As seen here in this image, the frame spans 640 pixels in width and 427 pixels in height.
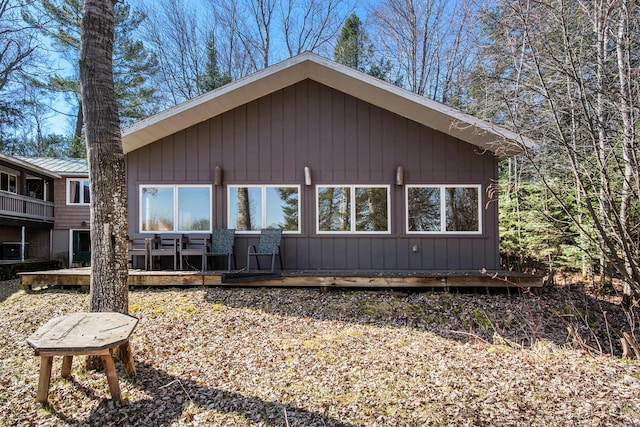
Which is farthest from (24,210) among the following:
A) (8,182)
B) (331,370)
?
(331,370)

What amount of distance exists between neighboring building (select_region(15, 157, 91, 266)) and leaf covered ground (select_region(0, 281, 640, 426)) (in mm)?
9453

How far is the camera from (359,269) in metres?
7.12

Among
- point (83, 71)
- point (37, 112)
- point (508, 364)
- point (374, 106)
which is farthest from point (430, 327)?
point (37, 112)

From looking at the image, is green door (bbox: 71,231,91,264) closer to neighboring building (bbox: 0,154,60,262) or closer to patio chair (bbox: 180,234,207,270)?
neighboring building (bbox: 0,154,60,262)

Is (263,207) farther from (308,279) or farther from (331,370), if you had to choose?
(331,370)

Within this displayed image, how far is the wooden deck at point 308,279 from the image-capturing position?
240 inches

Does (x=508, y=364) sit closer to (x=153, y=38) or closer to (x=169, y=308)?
(x=169, y=308)

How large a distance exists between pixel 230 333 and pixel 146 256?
11.5ft

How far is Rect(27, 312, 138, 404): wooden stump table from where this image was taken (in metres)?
2.59

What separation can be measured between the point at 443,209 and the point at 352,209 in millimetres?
1873

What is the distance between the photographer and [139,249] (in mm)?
6941

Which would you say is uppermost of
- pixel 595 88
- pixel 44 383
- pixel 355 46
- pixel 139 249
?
pixel 355 46

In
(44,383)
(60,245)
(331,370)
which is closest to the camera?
(44,383)

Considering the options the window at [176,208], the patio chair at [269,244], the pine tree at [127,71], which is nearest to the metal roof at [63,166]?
the pine tree at [127,71]
